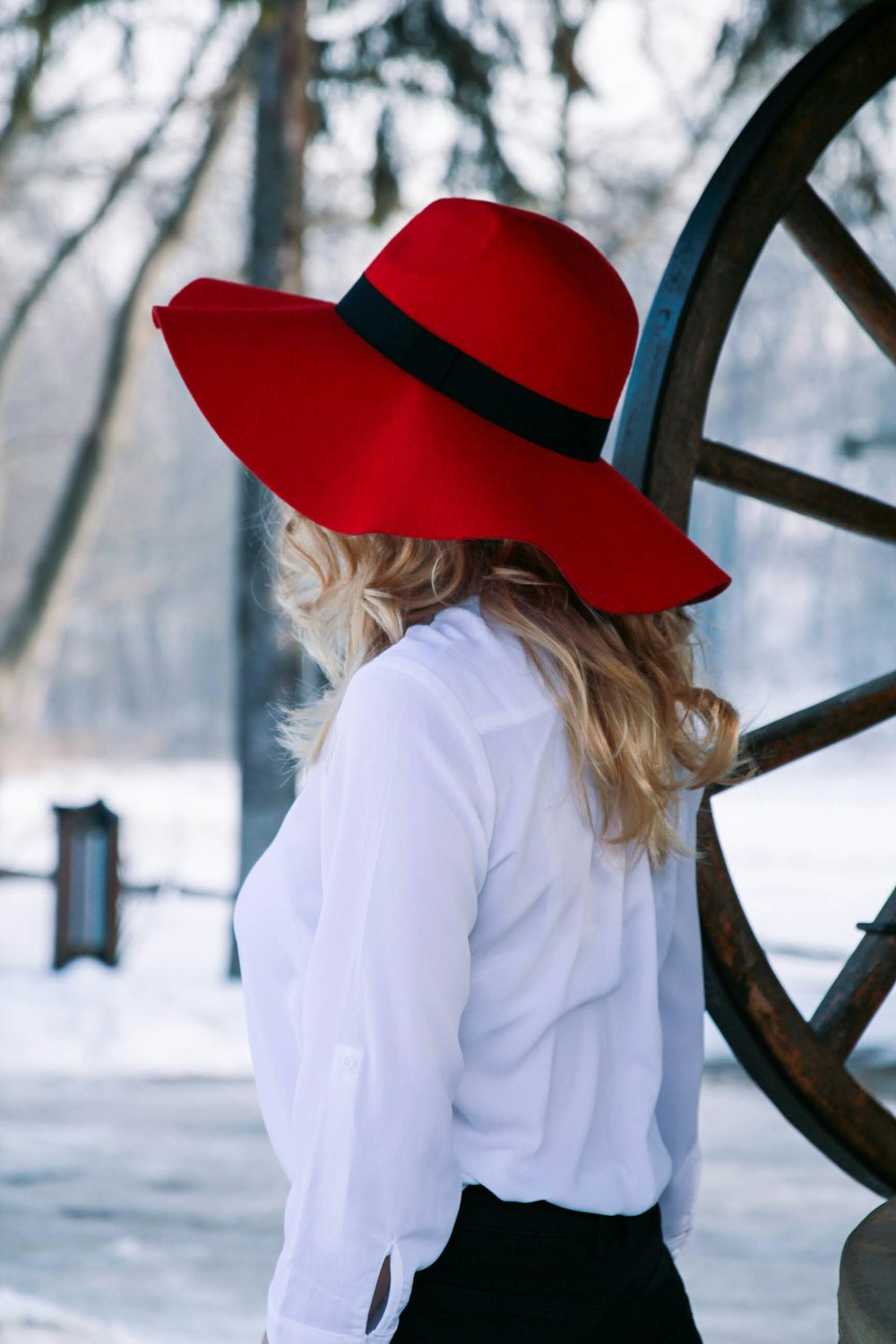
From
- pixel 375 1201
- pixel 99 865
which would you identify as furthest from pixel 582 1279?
pixel 99 865

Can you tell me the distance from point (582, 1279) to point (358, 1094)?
28 centimetres

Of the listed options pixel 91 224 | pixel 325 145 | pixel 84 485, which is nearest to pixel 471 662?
pixel 325 145

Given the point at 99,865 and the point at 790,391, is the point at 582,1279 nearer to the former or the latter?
the point at 99,865

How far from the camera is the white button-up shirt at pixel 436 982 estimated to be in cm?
107

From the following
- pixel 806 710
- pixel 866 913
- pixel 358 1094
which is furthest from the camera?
pixel 866 913

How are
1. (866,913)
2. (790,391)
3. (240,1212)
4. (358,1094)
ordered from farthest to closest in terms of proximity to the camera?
(790,391), (866,913), (240,1212), (358,1094)

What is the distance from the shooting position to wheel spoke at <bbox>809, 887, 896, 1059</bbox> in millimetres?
1820

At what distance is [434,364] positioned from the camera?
3.90 ft

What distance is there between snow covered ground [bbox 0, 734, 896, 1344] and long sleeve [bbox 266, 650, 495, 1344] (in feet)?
6.72

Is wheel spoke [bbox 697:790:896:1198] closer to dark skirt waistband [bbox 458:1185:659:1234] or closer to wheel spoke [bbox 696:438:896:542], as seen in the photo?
wheel spoke [bbox 696:438:896:542]

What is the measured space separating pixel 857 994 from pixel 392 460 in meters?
1.04

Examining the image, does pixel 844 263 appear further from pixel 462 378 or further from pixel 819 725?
pixel 462 378

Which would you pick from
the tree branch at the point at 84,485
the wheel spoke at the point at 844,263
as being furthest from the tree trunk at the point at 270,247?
the wheel spoke at the point at 844,263

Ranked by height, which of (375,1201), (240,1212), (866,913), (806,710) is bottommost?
(866,913)
